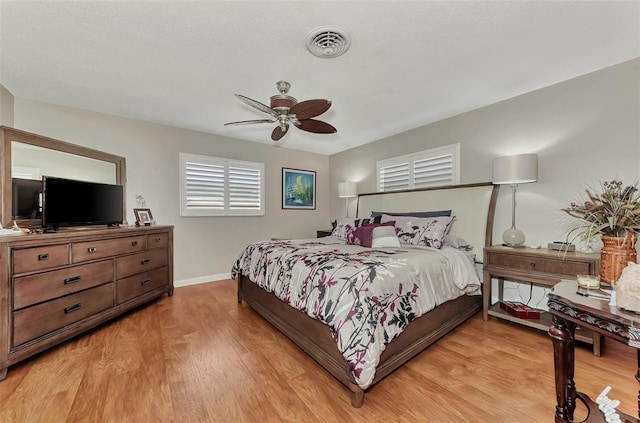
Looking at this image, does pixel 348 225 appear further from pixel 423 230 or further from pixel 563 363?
pixel 563 363

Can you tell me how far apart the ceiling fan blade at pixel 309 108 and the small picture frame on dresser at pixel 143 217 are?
2.57 m

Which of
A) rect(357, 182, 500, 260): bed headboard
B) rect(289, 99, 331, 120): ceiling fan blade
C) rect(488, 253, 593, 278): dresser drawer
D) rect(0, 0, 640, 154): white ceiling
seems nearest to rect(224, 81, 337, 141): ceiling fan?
rect(289, 99, 331, 120): ceiling fan blade

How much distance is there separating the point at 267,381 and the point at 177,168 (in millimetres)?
3360

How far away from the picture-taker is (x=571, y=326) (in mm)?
1175

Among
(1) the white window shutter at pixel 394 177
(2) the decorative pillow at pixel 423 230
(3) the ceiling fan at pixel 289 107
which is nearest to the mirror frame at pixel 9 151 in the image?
(3) the ceiling fan at pixel 289 107

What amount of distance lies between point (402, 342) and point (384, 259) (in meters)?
0.60

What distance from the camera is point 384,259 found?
1.98 meters

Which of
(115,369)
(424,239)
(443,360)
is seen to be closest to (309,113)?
(424,239)

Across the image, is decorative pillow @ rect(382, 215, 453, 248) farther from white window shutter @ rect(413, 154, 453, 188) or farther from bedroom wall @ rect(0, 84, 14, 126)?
→ bedroom wall @ rect(0, 84, 14, 126)

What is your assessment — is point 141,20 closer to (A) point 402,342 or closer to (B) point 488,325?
(A) point 402,342

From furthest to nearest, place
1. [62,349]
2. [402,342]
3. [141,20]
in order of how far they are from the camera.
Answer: [62,349], [402,342], [141,20]

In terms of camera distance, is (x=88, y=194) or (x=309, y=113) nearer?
(x=309, y=113)

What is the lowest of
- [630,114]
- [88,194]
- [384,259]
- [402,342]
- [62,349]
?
[62,349]

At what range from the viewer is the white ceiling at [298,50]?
162 cm
